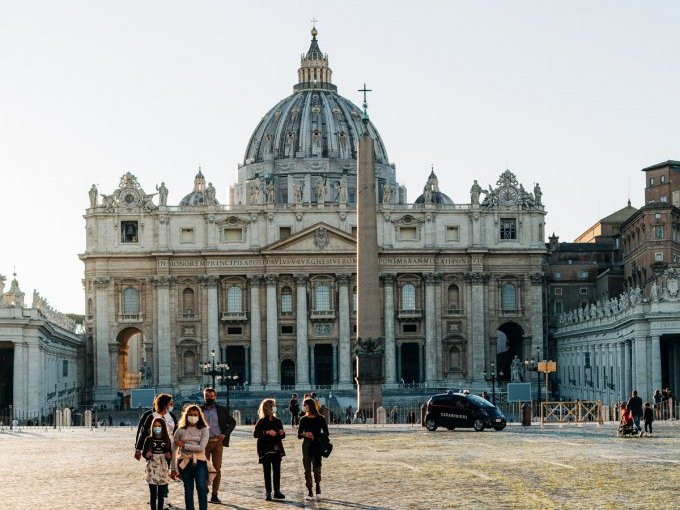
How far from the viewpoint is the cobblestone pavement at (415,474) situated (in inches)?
950

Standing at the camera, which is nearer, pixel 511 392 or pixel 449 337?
pixel 511 392

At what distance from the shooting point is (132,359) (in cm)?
15562

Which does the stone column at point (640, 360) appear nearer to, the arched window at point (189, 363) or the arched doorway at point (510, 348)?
the arched doorway at point (510, 348)

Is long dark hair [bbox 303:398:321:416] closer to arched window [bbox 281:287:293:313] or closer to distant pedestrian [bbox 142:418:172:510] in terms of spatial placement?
distant pedestrian [bbox 142:418:172:510]

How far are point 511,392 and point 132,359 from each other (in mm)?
87274

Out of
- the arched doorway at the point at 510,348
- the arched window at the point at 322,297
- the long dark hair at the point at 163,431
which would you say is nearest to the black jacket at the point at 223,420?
the long dark hair at the point at 163,431

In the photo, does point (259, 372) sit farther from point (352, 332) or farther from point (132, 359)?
point (132, 359)

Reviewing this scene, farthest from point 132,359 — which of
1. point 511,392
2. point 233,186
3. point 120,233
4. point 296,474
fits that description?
point 296,474

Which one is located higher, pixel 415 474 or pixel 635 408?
pixel 635 408

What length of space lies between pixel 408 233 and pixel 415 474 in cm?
8751

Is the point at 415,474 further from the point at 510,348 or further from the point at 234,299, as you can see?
the point at 510,348

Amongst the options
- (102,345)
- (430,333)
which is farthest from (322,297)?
(102,345)

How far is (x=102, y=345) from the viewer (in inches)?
4446

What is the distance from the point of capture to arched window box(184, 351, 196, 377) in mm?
113750
